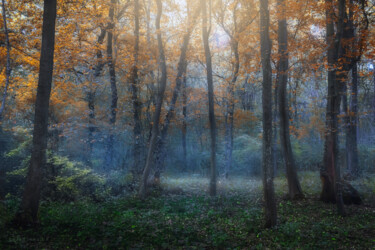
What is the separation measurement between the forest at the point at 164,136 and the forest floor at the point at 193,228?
4cm

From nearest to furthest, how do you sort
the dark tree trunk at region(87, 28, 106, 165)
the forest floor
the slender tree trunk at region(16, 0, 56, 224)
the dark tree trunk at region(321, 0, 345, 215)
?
the forest floor < the slender tree trunk at region(16, 0, 56, 224) < the dark tree trunk at region(321, 0, 345, 215) < the dark tree trunk at region(87, 28, 106, 165)

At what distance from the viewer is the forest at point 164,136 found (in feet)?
22.0

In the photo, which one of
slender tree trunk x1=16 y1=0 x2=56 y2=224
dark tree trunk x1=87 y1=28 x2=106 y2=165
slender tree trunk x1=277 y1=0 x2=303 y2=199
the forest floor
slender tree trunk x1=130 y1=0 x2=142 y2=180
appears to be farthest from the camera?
slender tree trunk x1=130 y1=0 x2=142 y2=180

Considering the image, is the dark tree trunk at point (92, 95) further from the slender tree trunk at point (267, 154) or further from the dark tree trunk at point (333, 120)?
the dark tree trunk at point (333, 120)

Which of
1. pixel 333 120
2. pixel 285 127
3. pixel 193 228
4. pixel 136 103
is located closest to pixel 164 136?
pixel 136 103

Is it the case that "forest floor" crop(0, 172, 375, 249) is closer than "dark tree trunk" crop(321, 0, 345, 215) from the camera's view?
Yes

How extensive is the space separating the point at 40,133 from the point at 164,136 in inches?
344

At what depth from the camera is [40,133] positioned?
682 cm

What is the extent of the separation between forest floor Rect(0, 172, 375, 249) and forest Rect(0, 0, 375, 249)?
4 cm

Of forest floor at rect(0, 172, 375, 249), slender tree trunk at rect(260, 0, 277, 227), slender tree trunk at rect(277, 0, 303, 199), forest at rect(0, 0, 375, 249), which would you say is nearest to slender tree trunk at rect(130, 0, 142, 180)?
forest at rect(0, 0, 375, 249)

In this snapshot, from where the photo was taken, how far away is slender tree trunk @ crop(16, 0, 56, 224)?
6656 mm

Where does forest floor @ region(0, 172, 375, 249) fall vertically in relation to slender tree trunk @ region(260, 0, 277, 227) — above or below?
below

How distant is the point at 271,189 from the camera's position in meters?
7.07

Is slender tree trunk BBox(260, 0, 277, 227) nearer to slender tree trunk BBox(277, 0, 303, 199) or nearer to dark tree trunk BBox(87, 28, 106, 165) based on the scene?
slender tree trunk BBox(277, 0, 303, 199)
